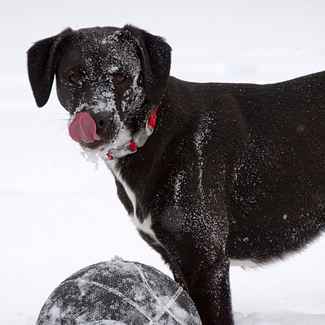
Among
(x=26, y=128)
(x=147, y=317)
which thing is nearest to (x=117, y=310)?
(x=147, y=317)

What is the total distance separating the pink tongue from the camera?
310 centimetres

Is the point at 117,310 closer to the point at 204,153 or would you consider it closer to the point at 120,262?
the point at 120,262

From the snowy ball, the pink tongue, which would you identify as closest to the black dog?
the pink tongue

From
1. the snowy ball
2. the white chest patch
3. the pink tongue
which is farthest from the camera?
the white chest patch

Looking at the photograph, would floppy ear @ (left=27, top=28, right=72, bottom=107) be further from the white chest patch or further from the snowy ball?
the snowy ball

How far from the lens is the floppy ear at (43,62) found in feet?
11.7

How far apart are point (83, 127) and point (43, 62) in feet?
2.25

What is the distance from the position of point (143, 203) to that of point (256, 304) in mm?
1727

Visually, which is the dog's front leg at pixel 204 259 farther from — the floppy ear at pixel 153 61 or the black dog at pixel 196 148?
the floppy ear at pixel 153 61

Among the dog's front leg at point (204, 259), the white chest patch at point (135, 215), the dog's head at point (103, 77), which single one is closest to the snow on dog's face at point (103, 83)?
the dog's head at point (103, 77)

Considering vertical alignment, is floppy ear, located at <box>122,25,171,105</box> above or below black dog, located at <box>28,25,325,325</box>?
above

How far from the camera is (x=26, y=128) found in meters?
13.3

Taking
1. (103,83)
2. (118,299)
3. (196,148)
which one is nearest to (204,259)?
(196,148)

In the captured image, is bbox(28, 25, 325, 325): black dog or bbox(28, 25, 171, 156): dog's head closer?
bbox(28, 25, 171, 156): dog's head
